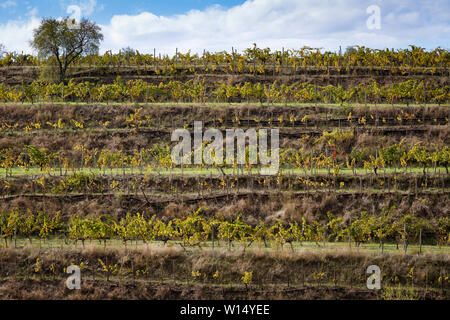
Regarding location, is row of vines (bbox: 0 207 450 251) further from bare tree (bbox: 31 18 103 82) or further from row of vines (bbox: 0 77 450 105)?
bare tree (bbox: 31 18 103 82)

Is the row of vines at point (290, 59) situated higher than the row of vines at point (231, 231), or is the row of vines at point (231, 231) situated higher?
the row of vines at point (290, 59)

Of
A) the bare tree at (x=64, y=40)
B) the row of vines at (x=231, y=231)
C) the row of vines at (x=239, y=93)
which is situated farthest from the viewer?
the bare tree at (x=64, y=40)

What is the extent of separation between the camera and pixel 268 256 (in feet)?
44.1

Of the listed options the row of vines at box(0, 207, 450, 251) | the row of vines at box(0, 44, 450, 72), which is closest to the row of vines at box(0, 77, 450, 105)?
the row of vines at box(0, 44, 450, 72)

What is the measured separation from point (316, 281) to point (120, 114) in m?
14.8

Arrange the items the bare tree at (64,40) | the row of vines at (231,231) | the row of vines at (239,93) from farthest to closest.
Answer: the bare tree at (64,40)
the row of vines at (239,93)
the row of vines at (231,231)

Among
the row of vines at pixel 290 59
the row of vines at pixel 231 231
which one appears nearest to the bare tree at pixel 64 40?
the row of vines at pixel 290 59

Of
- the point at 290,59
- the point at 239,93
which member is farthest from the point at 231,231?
the point at 290,59

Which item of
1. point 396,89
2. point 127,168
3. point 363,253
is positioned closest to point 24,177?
point 127,168

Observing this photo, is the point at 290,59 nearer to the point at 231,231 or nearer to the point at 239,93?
the point at 239,93

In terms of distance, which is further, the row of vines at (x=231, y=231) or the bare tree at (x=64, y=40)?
the bare tree at (x=64, y=40)

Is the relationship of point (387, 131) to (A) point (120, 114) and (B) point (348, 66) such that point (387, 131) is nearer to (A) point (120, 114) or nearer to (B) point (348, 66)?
(B) point (348, 66)

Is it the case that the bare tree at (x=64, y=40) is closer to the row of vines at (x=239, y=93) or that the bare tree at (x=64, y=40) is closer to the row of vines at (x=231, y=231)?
the row of vines at (x=239, y=93)

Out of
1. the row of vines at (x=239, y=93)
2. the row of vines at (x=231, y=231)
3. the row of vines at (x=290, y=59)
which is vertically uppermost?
the row of vines at (x=290, y=59)
